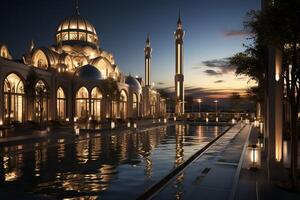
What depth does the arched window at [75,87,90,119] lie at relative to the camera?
145 ft

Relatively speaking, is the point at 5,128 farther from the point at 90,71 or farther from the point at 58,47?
the point at 58,47

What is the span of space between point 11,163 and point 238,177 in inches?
330

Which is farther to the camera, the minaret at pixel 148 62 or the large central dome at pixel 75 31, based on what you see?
the minaret at pixel 148 62

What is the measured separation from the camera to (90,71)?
44.2m

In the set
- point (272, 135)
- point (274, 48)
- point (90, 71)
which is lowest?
point (272, 135)

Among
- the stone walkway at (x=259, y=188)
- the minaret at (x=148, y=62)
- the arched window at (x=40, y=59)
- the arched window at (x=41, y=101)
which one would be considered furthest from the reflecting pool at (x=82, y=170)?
the minaret at (x=148, y=62)

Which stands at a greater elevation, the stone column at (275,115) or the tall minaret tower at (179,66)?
the tall minaret tower at (179,66)

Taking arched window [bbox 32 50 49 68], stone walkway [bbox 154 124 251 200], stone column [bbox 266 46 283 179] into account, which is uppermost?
arched window [bbox 32 50 49 68]

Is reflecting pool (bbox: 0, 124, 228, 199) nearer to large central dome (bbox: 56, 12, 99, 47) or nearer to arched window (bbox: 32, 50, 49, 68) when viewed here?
arched window (bbox: 32, 50, 49, 68)

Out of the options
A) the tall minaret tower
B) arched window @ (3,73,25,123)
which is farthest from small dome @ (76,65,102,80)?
the tall minaret tower

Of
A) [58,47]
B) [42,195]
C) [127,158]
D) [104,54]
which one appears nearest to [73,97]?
[58,47]

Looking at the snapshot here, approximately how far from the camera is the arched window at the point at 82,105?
145 feet

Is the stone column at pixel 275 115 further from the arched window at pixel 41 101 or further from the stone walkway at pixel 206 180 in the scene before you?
the arched window at pixel 41 101

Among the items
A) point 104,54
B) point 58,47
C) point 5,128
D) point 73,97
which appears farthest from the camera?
point 104,54
